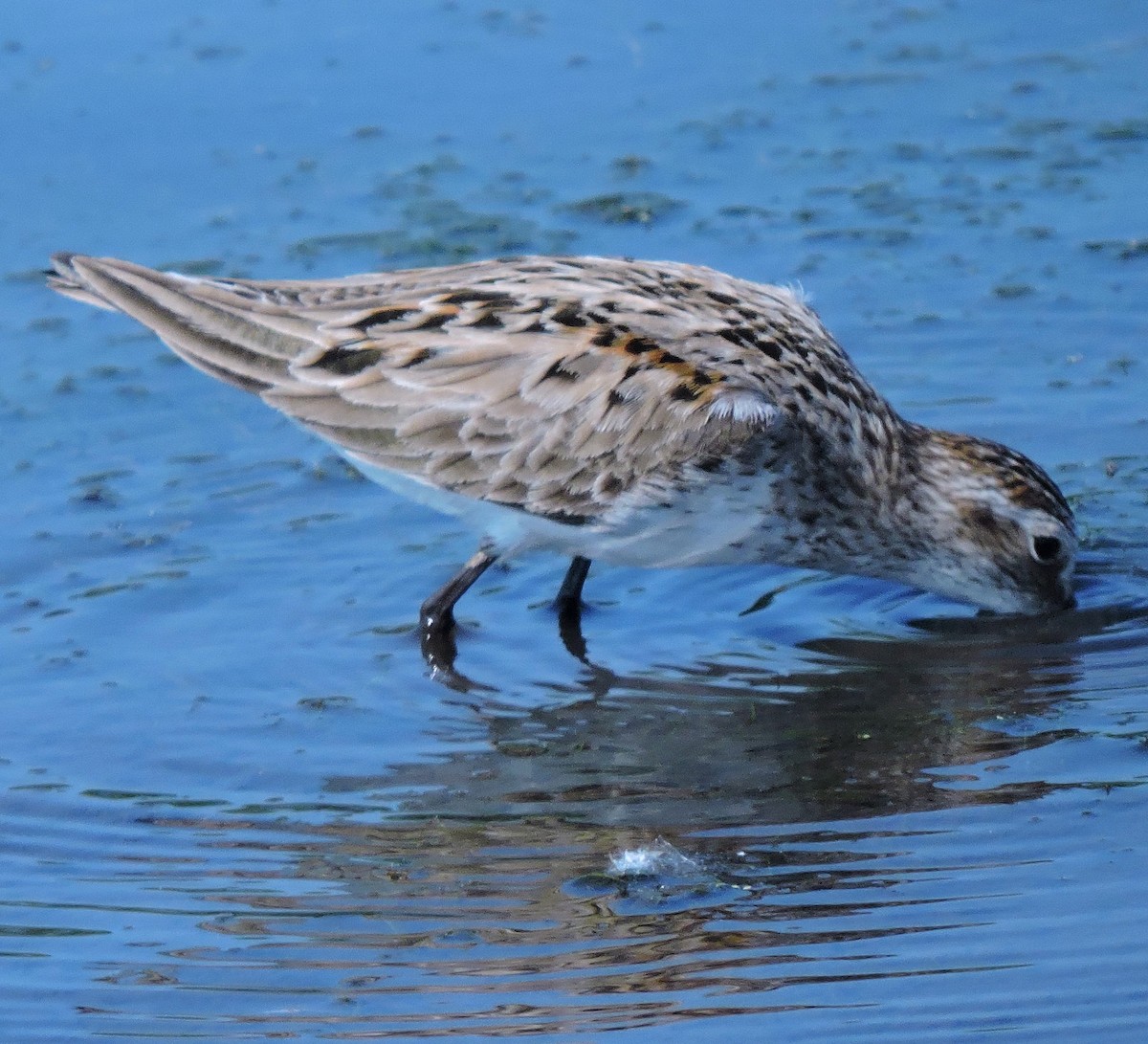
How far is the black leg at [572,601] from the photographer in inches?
381

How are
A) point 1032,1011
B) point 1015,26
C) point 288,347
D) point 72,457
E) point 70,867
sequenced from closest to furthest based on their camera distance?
point 1032,1011 < point 70,867 < point 288,347 < point 72,457 < point 1015,26

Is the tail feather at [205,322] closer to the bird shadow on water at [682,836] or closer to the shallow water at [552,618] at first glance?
the shallow water at [552,618]

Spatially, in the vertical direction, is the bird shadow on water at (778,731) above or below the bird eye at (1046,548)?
below

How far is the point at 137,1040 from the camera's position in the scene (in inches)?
249

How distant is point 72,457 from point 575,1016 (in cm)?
581

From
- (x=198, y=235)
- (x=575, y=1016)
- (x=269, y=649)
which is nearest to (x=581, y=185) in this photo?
(x=198, y=235)

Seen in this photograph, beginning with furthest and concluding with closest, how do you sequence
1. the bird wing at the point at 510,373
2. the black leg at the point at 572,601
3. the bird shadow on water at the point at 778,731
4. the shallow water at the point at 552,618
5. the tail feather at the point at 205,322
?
the black leg at the point at 572,601 → the tail feather at the point at 205,322 → the bird wing at the point at 510,373 → the bird shadow on water at the point at 778,731 → the shallow water at the point at 552,618

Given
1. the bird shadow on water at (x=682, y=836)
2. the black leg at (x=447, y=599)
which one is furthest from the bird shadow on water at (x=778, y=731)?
the black leg at (x=447, y=599)

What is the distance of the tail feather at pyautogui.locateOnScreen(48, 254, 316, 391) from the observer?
9422 mm

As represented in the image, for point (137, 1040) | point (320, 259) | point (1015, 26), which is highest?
point (1015, 26)

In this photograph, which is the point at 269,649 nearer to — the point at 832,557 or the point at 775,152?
the point at 832,557

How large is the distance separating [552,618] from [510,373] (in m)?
1.32

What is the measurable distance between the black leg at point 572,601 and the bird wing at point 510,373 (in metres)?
0.64

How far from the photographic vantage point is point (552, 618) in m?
9.84
